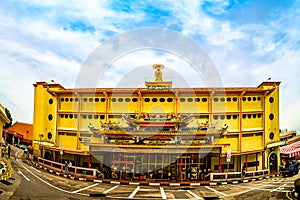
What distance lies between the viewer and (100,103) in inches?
1181

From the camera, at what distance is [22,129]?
45875 millimetres

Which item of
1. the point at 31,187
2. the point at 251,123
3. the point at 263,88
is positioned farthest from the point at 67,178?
the point at 263,88

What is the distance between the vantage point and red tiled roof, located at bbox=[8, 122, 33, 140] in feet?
146

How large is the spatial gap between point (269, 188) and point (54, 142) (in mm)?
24378

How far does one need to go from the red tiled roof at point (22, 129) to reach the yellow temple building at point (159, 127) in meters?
14.7

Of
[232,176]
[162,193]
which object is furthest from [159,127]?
[232,176]

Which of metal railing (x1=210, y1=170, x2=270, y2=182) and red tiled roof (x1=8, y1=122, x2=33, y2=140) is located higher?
red tiled roof (x1=8, y1=122, x2=33, y2=140)

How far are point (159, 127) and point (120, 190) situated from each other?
8049 millimetres

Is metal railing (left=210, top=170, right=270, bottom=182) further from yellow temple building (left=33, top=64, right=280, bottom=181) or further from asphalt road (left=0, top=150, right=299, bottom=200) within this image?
yellow temple building (left=33, top=64, right=280, bottom=181)

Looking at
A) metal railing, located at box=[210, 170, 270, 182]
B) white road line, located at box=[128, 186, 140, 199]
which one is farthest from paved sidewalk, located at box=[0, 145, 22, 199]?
metal railing, located at box=[210, 170, 270, 182]

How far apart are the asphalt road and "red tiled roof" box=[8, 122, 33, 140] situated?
901 inches

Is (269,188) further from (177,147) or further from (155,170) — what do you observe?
(155,170)

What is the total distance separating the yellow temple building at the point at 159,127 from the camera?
2444 centimetres

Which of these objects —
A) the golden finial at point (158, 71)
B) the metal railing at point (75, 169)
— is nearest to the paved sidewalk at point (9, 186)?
the metal railing at point (75, 169)
